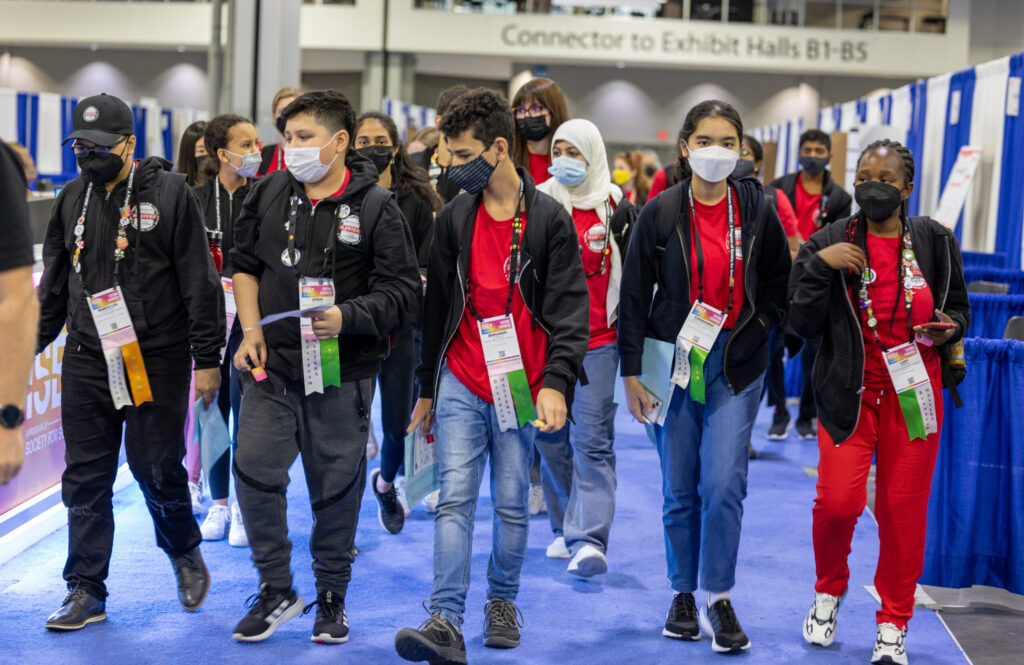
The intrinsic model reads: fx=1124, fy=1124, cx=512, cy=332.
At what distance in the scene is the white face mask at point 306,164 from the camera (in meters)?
3.24

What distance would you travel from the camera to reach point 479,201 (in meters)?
3.29

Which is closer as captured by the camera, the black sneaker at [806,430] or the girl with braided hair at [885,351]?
the girl with braided hair at [885,351]

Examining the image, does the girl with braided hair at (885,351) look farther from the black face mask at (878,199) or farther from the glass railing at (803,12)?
the glass railing at (803,12)

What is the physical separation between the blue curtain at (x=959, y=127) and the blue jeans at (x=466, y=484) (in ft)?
20.2

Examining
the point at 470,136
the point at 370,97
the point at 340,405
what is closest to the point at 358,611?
the point at 340,405

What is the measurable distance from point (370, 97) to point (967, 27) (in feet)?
40.4

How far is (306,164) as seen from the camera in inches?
128

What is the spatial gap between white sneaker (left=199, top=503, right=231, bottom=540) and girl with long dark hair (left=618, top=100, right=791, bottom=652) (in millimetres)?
1979

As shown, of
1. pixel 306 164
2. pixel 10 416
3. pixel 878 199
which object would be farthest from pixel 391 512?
pixel 10 416

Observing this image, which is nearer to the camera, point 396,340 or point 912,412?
point 912,412

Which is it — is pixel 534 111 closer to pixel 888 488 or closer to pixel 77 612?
pixel 888 488

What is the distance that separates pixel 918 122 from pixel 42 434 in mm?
7557

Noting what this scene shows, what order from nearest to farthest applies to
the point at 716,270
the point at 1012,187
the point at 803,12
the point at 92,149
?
the point at 92,149 → the point at 716,270 → the point at 1012,187 → the point at 803,12

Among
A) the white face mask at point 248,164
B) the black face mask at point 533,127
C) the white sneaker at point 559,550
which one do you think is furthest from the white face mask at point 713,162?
the white face mask at point 248,164
